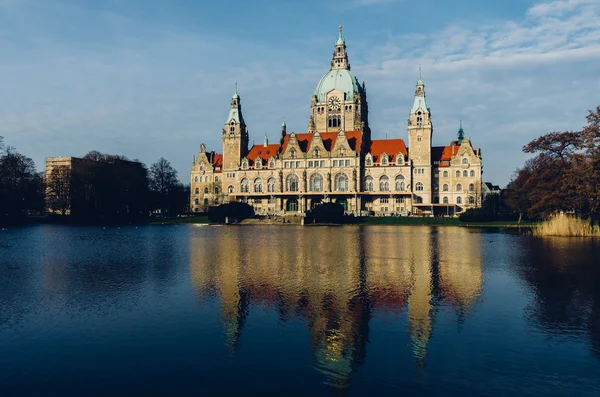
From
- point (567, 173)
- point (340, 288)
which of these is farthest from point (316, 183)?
point (340, 288)

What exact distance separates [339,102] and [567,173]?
246 feet

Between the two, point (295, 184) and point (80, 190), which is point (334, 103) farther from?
point (80, 190)

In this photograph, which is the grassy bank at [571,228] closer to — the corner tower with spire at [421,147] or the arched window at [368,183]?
the corner tower with spire at [421,147]

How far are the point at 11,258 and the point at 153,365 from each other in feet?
84.8

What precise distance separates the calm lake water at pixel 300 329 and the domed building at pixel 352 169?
78.9m

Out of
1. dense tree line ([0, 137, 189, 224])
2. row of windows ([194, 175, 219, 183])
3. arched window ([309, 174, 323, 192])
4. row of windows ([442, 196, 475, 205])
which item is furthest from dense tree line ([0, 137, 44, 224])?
row of windows ([442, 196, 475, 205])

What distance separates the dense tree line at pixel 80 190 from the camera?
283 ft

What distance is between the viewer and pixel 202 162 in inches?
5074

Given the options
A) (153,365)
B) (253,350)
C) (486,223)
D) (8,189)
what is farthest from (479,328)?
(8,189)

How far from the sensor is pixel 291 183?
375ft

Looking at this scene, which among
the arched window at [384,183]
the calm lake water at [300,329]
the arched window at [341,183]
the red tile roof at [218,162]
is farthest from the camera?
the red tile roof at [218,162]

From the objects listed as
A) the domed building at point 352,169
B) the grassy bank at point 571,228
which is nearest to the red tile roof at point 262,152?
the domed building at point 352,169

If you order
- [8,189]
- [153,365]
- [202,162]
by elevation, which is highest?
[202,162]

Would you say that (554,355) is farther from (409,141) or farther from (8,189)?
(409,141)
